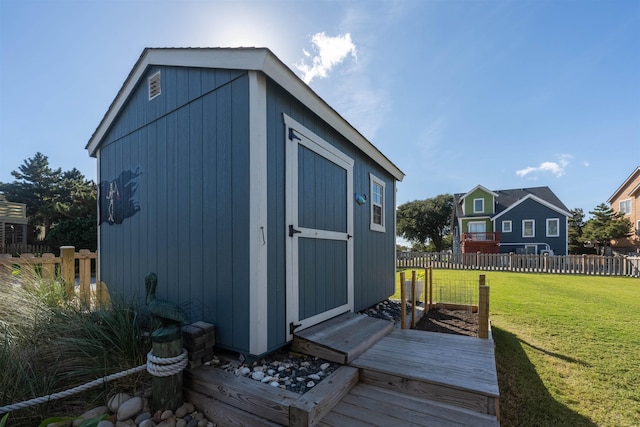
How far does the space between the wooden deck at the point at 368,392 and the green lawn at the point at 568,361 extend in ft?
1.60

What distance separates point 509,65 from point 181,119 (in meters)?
7.42

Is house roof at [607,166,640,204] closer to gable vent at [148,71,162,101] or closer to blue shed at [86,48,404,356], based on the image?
blue shed at [86,48,404,356]

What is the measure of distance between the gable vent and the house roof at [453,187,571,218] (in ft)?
78.2

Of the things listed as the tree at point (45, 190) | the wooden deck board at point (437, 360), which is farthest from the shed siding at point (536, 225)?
the tree at point (45, 190)

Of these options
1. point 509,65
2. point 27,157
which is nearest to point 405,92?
point 509,65

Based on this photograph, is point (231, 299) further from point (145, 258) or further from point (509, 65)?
point (509, 65)

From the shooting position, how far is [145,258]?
363cm

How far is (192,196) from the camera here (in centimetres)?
305

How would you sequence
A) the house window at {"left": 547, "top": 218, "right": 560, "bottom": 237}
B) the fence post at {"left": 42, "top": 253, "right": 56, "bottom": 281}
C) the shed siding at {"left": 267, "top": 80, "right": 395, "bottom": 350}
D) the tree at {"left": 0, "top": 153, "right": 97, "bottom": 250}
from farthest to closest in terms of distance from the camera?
the house window at {"left": 547, "top": 218, "right": 560, "bottom": 237}
the tree at {"left": 0, "top": 153, "right": 97, "bottom": 250}
the fence post at {"left": 42, "top": 253, "right": 56, "bottom": 281}
the shed siding at {"left": 267, "top": 80, "right": 395, "bottom": 350}

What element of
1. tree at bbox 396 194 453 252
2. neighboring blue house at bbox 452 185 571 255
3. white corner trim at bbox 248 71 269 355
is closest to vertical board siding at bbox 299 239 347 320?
white corner trim at bbox 248 71 269 355

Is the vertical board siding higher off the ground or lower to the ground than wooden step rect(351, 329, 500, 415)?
higher

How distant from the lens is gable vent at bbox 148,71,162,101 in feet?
11.8

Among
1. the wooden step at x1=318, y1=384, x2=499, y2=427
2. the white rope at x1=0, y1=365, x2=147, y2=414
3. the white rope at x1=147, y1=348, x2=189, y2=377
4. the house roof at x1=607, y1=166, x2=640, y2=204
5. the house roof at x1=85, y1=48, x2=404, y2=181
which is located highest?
the house roof at x1=607, y1=166, x2=640, y2=204

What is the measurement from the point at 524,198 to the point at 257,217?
23810mm
